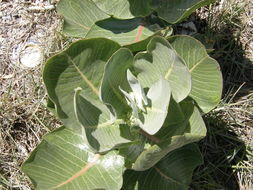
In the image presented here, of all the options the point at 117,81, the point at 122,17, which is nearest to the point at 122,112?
the point at 117,81

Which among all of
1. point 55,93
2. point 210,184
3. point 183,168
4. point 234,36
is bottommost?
point 210,184

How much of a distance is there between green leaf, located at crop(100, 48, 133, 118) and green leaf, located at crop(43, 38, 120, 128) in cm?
7

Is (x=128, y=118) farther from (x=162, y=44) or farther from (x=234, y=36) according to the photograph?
(x=234, y=36)

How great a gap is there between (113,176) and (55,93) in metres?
0.37

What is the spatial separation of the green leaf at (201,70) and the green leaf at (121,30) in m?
0.33

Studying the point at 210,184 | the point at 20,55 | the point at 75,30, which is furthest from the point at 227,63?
the point at 20,55

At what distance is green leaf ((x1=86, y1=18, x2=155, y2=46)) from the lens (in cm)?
186

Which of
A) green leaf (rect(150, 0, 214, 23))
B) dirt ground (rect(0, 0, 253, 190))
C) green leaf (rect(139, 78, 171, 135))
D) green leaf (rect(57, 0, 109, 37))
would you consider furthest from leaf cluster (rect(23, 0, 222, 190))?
dirt ground (rect(0, 0, 253, 190))

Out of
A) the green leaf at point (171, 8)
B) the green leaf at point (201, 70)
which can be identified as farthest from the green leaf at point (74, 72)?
the green leaf at point (171, 8)

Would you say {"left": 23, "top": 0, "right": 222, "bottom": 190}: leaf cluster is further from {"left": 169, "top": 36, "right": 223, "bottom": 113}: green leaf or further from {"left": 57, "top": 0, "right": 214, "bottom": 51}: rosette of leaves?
{"left": 57, "top": 0, "right": 214, "bottom": 51}: rosette of leaves

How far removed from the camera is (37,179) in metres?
1.58

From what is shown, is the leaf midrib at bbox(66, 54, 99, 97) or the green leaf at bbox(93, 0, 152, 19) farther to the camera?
the green leaf at bbox(93, 0, 152, 19)

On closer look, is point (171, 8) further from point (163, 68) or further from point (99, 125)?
point (99, 125)

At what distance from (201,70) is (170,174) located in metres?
0.42
